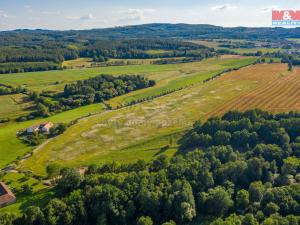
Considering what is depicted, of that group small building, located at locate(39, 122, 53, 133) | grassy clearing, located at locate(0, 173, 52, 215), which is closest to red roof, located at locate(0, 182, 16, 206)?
grassy clearing, located at locate(0, 173, 52, 215)

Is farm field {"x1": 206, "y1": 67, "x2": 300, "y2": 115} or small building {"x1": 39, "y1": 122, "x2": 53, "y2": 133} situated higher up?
farm field {"x1": 206, "y1": 67, "x2": 300, "y2": 115}

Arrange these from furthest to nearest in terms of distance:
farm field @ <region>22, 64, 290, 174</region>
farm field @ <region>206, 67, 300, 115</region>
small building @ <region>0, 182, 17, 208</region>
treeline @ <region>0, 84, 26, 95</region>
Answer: treeline @ <region>0, 84, 26, 95</region>, farm field @ <region>206, 67, 300, 115</region>, farm field @ <region>22, 64, 290, 174</region>, small building @ <region>0, 182, 17, 208</region>

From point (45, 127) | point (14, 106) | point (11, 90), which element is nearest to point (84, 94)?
point (14, 106)

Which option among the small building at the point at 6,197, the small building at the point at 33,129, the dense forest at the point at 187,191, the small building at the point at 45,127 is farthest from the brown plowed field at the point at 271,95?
the small building at the point at 6,197

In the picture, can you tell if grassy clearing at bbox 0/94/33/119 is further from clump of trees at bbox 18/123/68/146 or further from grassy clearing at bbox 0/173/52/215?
grassy clearing at bbox 0/173/52/215

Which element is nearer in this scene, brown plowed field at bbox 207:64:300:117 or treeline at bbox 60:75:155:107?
brown plowed field at bbox 207:64:300:117

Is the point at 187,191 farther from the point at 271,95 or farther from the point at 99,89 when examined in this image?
the point at 99,89

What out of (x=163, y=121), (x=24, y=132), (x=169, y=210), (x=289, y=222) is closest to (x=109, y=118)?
(x=163, y=121)
